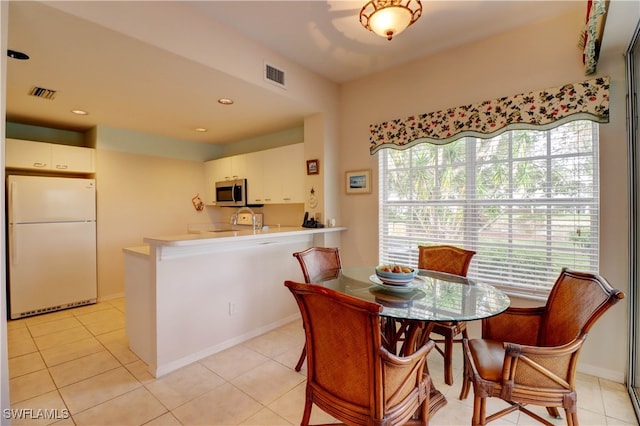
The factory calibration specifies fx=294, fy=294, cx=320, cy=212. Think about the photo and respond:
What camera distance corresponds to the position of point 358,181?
3561mm

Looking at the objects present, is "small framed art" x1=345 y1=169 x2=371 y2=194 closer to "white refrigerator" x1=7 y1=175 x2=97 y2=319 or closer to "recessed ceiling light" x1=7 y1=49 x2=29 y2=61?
"recessed ceiling light" x1=7 y1=49 x2=29 y2=61

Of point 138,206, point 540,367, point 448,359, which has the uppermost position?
point 138,206

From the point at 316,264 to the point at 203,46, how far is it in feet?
6.41

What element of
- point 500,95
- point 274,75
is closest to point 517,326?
point 500,95

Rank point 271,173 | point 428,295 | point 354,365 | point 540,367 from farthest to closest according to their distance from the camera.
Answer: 1. point 271,173
2. point 428,295
3. point 540,367
4. point 354,365

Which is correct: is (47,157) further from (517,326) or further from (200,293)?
(517,326)

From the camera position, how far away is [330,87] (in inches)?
141

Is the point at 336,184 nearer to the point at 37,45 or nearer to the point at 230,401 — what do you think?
the point at 230,401

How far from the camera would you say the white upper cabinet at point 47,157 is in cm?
360

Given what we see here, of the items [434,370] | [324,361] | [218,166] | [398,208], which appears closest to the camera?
[324,361]

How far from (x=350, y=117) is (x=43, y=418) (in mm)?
3707

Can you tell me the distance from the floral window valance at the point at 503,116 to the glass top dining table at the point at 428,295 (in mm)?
1407

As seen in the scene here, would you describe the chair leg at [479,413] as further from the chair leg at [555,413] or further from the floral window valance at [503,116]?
the floral window valance at [503,116]

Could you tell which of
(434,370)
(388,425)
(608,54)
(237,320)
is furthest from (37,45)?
(608,54)
